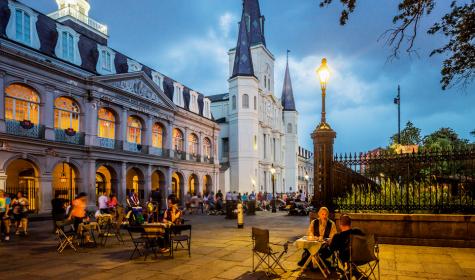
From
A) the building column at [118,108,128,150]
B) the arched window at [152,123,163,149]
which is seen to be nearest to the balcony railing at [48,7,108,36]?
the building column at [118,108,128,150]

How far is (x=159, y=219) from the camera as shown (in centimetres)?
1104

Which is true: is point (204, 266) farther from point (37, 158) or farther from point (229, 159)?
point (229, 159)

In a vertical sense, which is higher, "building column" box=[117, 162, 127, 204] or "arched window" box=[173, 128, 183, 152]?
"arched window" box=[173, 128, 183, 152]

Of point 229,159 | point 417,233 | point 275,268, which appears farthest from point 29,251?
point 229,159

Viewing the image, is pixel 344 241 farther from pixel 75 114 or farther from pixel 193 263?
pixel 75 114

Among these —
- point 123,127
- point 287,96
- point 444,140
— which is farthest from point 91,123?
point 287,96

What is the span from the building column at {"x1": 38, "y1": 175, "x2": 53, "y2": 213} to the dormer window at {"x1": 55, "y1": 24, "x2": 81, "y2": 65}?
25.4 ft

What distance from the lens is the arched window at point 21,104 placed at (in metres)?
19.4

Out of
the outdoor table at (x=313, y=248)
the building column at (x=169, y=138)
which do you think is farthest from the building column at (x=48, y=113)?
the outdoor table at (x=313, y=248)

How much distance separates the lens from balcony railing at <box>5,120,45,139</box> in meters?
19.1

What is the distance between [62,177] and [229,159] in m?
23.4

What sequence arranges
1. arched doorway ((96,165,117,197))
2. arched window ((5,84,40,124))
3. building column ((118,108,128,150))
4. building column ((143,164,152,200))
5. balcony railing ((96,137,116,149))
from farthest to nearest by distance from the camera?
building column ((143,164,152,200)), building column ((118,108,128,150)), arched doorway ((96,165,117,197)), balcony railing ((96,137,116,149)), arched window ((5,84,40,124))

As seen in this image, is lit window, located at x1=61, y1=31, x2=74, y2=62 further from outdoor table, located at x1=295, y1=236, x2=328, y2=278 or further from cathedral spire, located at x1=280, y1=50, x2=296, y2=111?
cathedral spire, located at x1=280, y1=50, x2=296, y2=111

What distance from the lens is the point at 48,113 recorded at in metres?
21.1
